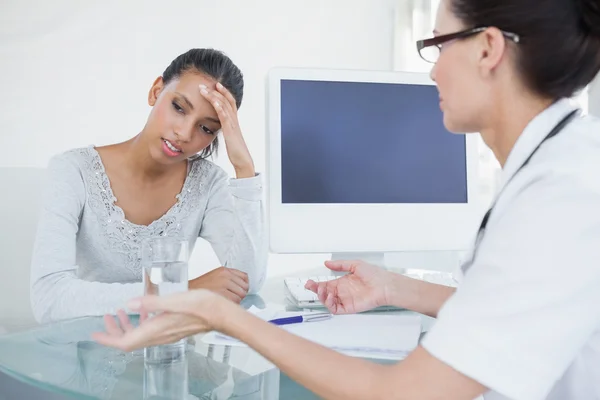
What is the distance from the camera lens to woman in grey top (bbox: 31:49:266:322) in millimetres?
1448

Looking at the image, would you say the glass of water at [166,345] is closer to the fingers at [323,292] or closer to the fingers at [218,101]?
the fingers at [323,292]

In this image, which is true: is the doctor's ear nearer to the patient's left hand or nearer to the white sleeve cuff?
the patient's left hand

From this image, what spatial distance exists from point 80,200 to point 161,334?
2.89 feet

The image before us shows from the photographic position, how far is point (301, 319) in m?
1.07

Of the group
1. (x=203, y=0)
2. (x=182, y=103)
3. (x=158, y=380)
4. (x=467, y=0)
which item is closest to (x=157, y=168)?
(x=182, y=103)

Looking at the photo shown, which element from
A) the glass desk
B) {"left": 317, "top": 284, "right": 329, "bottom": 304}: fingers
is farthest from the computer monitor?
the glass desk

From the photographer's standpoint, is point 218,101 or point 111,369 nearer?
point 111,369

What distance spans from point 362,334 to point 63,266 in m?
0.70

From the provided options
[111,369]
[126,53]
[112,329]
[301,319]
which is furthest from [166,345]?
[126,53]

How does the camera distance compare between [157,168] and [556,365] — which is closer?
[556,365]

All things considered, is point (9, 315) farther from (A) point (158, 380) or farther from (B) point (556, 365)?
(B) point (556, 365)

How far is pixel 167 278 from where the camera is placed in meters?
0.92

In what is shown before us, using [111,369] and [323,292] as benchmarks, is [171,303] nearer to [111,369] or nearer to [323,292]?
[111,369]

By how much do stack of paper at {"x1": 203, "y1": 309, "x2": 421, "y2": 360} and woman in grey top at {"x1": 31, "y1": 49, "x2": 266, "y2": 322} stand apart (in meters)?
0.31
